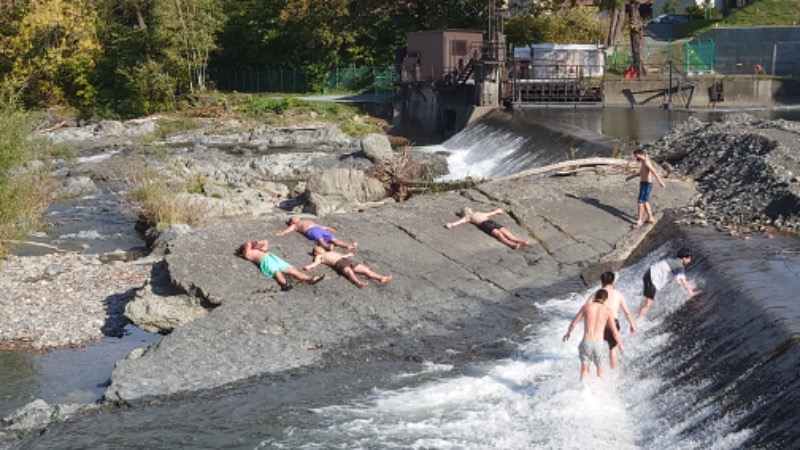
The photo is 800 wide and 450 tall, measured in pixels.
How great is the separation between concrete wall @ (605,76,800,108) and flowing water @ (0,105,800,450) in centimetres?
2809

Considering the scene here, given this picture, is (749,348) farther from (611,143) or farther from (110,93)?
(110,93)

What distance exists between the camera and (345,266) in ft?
56.4

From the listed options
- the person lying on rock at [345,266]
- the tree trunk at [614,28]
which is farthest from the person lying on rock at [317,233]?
the tree trunk at [614,28]

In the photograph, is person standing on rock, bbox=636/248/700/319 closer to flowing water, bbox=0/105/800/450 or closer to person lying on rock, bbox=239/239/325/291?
flowing water, bbox=0/105/800/450

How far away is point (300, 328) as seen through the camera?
1580cm

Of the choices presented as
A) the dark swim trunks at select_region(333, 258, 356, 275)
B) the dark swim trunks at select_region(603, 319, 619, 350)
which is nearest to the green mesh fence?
the dark swim trunks at select_region(333, 258, 356, 275)

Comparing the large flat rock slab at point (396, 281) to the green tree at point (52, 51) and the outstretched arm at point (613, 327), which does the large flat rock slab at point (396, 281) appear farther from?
the green tree at point (52, 51)

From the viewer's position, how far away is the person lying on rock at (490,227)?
19.5 metres

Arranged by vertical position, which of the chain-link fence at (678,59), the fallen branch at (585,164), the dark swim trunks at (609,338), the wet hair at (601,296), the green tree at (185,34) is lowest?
the dark swim trunks at (609,338)

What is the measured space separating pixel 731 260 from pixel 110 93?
4263 centimetres

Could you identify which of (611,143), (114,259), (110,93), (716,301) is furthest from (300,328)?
(110,93)

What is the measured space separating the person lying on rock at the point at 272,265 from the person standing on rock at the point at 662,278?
569 cm

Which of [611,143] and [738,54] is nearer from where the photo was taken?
[611,143]

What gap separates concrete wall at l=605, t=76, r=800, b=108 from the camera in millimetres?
42938
